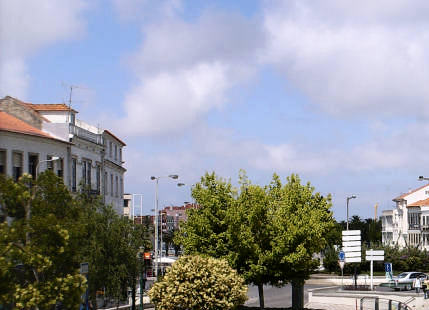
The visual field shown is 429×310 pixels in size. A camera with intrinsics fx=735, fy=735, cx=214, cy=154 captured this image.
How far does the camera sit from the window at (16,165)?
119ft

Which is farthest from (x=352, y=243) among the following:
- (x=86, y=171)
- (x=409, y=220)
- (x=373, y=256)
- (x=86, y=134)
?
(x=409, y=220)

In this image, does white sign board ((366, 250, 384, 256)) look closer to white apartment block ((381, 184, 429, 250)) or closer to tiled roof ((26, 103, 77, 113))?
tiled roof ((26, 103, 77, 113))

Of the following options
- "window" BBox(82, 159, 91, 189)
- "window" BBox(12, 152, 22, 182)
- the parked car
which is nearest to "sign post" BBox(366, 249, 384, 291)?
the parked car

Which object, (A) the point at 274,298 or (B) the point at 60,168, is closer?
(B) the point at 60,168

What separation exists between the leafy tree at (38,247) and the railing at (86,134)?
2162 cm

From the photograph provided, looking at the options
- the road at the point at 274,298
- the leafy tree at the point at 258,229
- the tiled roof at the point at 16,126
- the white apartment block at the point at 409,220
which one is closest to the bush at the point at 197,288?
the leafy tree at the point at 258,229

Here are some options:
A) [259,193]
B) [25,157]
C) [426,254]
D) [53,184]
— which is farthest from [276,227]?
[426,254]

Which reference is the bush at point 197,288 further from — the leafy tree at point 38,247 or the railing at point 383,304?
the leafy tree at point 38,247

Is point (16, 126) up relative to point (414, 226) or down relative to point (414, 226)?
up

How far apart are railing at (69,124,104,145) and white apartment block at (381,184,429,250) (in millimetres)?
61523

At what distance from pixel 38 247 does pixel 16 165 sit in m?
15.9

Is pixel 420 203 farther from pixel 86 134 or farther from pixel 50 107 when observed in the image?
pixel 50 107

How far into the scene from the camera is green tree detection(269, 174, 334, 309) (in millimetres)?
35656

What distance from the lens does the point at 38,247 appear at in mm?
21516
